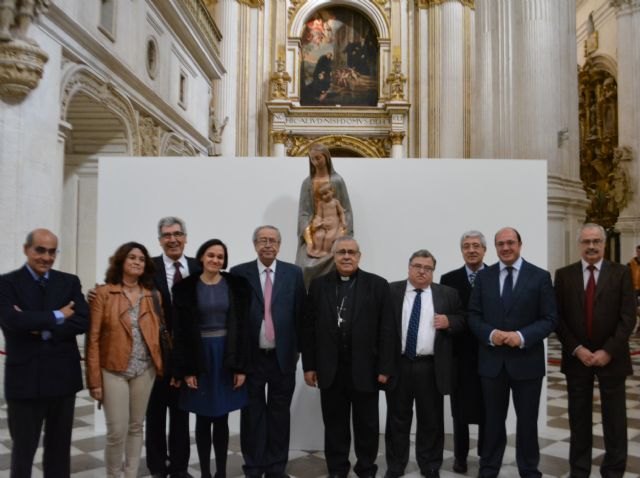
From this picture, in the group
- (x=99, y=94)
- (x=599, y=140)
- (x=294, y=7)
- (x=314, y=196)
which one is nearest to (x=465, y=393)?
(x=314, y=196)

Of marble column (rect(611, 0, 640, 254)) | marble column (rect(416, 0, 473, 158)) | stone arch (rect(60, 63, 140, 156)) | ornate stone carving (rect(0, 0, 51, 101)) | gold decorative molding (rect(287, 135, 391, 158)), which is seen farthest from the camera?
gold decorative molding (rect(287, 135, 391, 158))

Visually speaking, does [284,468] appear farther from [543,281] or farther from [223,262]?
[543,281]

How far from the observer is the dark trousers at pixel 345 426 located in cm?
406

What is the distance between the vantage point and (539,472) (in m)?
4.02

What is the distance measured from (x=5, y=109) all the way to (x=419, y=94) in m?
18.6

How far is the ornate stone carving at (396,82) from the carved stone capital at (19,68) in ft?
58.4

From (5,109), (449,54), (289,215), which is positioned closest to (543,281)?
(289,215)

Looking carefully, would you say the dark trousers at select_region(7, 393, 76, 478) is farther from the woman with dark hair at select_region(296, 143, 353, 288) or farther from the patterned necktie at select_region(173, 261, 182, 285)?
the woman with dark hair at select_region(296, 143, 353, 288)

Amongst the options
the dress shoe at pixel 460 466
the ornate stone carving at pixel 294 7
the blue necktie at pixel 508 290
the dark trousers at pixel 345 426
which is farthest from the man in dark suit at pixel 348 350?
the ornate stone carving at pixel 294 7

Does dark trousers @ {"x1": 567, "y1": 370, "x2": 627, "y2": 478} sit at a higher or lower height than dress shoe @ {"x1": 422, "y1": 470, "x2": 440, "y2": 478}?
higher

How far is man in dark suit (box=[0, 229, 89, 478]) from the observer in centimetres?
330

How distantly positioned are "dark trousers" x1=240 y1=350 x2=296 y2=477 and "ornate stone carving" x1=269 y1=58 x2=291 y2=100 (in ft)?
66.3

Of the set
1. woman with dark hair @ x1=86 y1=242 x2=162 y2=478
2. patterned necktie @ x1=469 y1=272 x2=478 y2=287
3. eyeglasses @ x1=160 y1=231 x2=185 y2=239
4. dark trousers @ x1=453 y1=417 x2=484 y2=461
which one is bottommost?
dark trousers @ x1=453 y1=417 x2=484 y2=461

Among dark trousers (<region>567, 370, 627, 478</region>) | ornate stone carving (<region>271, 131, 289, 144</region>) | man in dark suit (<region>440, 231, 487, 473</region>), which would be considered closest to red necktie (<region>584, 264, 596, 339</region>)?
dark trousers (<region>567, 370, 627, 478</region>)
